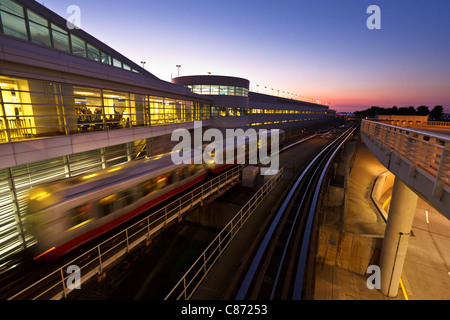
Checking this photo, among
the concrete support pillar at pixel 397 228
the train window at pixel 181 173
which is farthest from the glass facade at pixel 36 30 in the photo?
the concrete support pillar at pixel 397 228

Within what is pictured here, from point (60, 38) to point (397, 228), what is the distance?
83.7 ft

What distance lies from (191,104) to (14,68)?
63.1ft

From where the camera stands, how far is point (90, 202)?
812 centimetres

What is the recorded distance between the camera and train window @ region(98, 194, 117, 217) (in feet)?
28.2

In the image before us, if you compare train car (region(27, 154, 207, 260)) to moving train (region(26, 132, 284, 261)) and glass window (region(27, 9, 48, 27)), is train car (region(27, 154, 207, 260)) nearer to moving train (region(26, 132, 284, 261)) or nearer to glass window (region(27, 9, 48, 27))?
moving train (region(26, 132, 284, 261))

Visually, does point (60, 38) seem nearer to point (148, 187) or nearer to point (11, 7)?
point (11, 7)

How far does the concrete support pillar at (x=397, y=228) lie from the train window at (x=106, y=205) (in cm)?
1407

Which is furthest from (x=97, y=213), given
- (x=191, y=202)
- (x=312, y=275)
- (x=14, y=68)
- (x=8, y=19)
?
(x=8, y=19)

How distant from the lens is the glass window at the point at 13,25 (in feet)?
36.1

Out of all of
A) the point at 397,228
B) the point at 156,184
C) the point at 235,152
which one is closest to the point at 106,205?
the point at 156,184

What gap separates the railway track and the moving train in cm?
651

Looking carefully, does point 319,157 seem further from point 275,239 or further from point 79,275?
point 79,275

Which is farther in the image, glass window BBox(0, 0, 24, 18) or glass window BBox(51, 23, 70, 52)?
glass window BBox(51, 23, 70, 52)

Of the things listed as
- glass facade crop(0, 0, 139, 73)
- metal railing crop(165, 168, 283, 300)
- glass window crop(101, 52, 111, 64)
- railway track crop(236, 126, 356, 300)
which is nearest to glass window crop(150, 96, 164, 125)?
glass window crop(101, 52, 111, 64)
